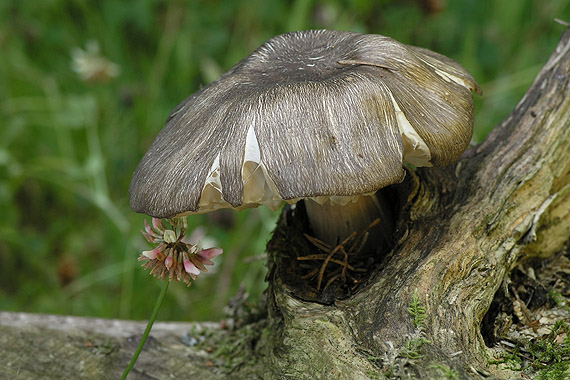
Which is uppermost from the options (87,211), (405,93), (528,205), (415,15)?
(415,15)

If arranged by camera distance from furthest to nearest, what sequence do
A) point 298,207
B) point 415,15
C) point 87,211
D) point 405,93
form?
point 415,15
point 87,211
point 298,207
point 405,93

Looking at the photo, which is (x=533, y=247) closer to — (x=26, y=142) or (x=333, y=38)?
(x=333, y=38)

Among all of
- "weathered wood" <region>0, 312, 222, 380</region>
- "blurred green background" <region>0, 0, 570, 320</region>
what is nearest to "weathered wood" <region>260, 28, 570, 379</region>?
"weathered wood" <region>0, 312, 222, 380</region>

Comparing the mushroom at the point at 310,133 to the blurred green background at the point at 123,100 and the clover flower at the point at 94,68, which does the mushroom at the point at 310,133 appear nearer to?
the blurred green background at the point at 123,100

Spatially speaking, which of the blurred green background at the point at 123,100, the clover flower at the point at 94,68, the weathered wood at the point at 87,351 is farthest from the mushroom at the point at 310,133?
the clover flower at the point at 94,68

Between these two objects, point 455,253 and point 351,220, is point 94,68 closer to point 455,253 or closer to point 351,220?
point 351,220

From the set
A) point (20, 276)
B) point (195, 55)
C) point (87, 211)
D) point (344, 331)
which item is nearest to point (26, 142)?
point (87, 211)
